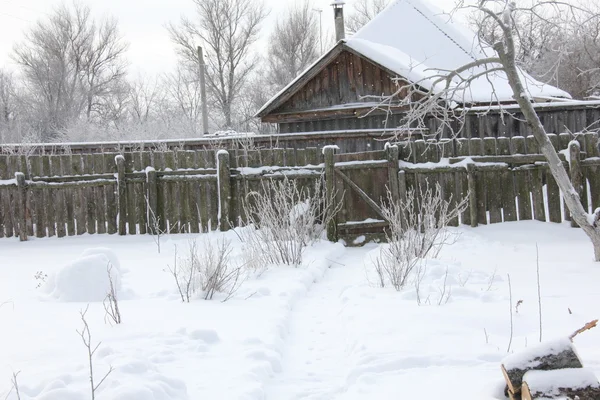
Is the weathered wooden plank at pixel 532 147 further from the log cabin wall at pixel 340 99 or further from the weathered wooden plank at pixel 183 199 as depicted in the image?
the weathered wooden plank at pixel 183 199

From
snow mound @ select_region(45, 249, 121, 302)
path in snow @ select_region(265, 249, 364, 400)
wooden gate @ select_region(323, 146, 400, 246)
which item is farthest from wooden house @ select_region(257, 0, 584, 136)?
snow mound @ select_region(45, 249, 121, 302)

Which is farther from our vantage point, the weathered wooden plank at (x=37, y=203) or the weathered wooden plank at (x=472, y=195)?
the weathered wooden plank at (x=37, y=203)

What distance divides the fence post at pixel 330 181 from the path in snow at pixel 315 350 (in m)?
2.83

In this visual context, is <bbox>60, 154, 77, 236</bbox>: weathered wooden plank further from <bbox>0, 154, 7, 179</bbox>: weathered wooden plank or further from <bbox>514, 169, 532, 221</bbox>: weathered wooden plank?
<bbox>514, 169, 532, 221</bbox>: weathered wooden plank

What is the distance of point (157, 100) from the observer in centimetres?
4788

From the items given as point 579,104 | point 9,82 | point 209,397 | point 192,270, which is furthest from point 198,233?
point 9,82

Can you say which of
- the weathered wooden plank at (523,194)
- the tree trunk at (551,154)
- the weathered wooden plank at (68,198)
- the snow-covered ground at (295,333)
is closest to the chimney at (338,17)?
the weathered wooden plank at (523,194)

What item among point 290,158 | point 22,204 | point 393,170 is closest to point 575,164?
point 393,170

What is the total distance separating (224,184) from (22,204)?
140 inches

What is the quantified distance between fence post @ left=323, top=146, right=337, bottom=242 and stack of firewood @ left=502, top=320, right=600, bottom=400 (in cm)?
640

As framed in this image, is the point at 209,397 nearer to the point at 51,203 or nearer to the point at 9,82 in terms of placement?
the point at 51,203

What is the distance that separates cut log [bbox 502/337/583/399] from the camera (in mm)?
2867

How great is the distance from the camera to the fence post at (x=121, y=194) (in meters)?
9.98

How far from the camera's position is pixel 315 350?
4301 millimetres
